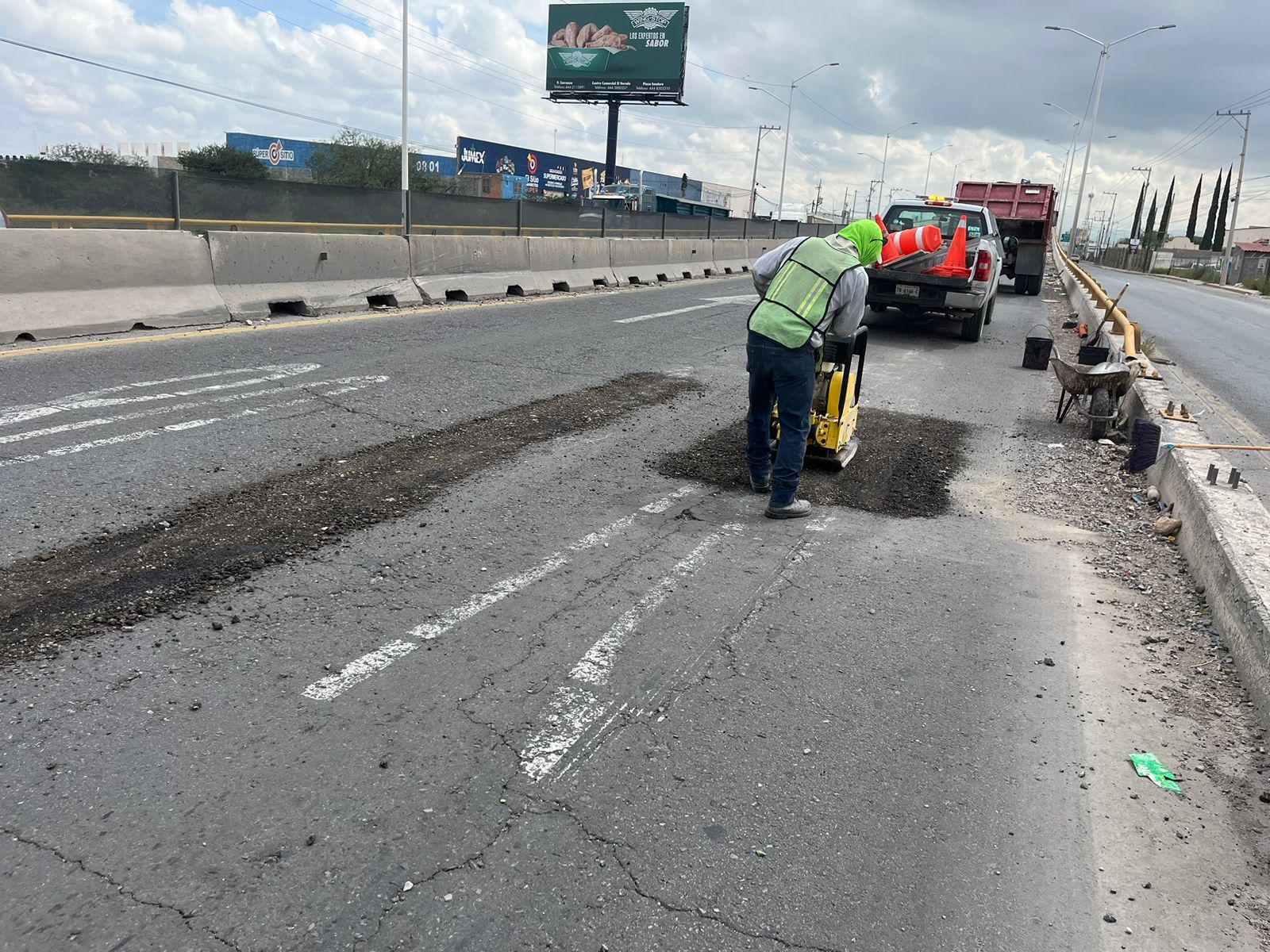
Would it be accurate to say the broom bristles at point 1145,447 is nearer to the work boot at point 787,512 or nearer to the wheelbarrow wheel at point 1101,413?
the wheelbarrow wheel at point 1101,413

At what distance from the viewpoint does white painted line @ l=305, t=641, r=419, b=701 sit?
3242 millimetres

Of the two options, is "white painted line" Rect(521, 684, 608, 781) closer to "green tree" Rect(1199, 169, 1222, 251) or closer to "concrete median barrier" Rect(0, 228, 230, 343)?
"concrete median barrier" Rect(0, 228, 230, 343)

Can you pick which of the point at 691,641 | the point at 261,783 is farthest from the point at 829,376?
the point at 261,783

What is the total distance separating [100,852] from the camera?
2.43 meters

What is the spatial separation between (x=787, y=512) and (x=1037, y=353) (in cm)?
776

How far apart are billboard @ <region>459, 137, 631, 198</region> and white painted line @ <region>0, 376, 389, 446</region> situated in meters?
65.5

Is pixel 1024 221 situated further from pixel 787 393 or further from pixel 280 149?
pixel 280 149

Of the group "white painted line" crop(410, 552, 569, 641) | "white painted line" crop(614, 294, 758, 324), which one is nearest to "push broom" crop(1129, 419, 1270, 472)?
"white painted line" crop(410, 552, 569, 641)

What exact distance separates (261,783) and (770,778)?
1.58 metres

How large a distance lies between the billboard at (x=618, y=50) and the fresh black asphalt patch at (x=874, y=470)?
55336 mm

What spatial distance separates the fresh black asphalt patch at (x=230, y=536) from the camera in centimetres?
368

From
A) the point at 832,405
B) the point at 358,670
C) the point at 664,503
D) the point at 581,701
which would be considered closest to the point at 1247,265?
the point at 832,405

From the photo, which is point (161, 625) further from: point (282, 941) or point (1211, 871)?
point (1211, 871)

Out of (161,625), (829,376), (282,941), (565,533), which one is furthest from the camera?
(829,376)
